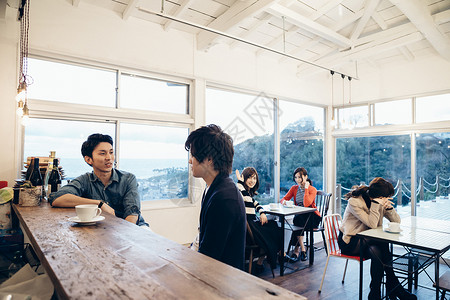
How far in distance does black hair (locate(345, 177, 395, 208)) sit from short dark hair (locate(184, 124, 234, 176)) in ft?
7.13

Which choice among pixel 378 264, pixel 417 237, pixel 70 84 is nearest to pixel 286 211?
pixel 378 264

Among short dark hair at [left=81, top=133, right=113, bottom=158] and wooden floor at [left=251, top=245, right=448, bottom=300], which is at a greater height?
short dark hair at [left=81, top=133, right=113, bottom=158]

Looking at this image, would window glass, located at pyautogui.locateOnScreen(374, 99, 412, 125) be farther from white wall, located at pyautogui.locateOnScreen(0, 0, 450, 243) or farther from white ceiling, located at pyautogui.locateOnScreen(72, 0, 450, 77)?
white ceiling, located at pyautogui.locateOnScreen(72, 0, 450, 77)

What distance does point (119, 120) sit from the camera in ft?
12.0

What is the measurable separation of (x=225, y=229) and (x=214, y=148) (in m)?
0.39

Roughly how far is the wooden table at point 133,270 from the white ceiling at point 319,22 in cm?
244

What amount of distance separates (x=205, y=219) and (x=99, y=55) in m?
2.86

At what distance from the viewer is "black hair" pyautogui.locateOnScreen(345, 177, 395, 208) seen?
9.89 feet

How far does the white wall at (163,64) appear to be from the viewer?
2963 millimetres

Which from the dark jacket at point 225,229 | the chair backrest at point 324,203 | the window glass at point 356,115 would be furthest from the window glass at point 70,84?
the window glass at point 356,115

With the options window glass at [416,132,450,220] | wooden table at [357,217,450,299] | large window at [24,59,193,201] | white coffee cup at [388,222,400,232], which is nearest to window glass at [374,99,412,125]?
window glass at [416,132,450,220]

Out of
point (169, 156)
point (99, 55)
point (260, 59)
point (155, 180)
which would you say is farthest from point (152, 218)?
point (260, 59)

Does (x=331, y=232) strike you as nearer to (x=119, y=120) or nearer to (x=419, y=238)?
(x=419, y=238)

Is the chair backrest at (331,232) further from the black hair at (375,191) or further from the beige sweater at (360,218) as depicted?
the black hair at (375,191)
